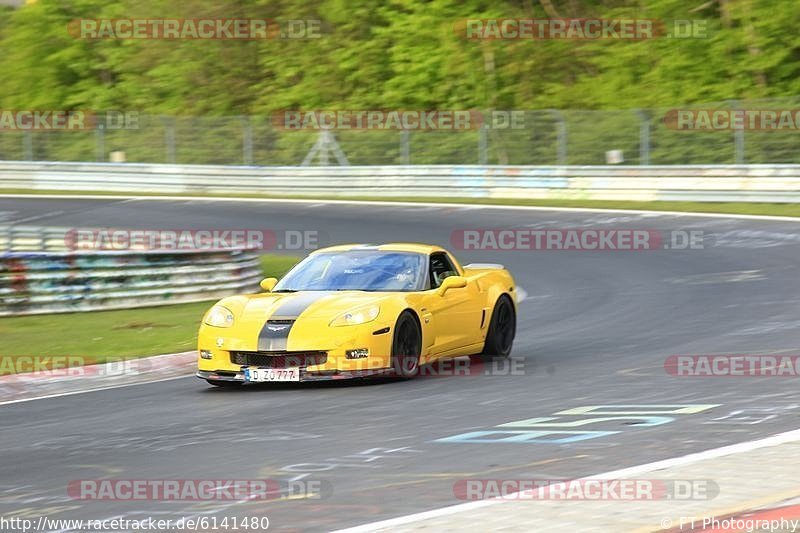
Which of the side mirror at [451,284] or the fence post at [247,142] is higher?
the fence post at [247,142]

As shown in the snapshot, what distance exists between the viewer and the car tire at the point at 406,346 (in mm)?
11820

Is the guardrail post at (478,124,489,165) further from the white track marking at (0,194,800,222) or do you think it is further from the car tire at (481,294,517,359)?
the car tire at (481,294,517,359)

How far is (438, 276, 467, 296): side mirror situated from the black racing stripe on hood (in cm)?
132

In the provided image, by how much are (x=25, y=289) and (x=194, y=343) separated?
414 cm

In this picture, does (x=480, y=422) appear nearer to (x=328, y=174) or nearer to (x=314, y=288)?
(x=314, y=288)

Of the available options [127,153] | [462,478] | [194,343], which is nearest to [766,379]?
[462,478]

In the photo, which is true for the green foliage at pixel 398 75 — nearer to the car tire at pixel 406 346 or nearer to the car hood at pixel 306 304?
the car tire at pixel 406 346

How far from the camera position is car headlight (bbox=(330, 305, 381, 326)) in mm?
11602

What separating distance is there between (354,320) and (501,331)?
2.58 metres

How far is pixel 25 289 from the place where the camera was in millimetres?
18328

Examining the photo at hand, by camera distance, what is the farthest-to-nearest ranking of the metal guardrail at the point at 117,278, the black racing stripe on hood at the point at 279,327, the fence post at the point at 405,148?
the fence post at the point at 405,148 → the metal guardrail at the point at 117,278 → the black racing stripe on hood at the point at 279,327

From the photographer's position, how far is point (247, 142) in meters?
40.1

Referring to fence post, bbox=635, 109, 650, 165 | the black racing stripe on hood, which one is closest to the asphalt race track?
the black racing stripe on hood

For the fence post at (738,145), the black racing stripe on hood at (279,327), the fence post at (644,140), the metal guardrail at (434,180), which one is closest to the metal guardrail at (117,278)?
the black racing stripe on hood at (279,327)
